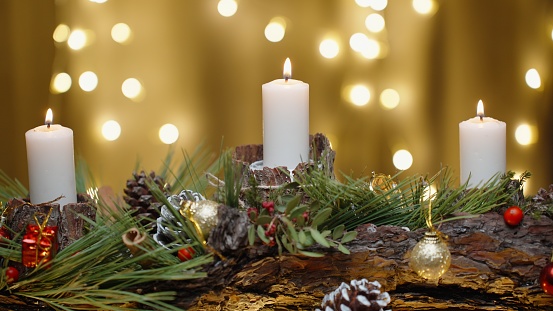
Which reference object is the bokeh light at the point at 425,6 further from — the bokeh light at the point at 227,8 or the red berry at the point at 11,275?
the red berry at the point at 11,275

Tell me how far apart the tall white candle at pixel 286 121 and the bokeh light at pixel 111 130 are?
916 millimetres

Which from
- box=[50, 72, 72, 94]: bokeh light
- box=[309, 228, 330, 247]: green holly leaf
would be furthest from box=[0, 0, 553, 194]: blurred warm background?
box=[309, 228, 330, 247]: green holly leaf

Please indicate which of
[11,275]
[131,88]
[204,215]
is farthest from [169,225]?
[131,88]

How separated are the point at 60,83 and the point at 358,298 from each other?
116 centimetres

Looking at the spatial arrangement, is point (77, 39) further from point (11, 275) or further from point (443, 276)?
point (443, 276)

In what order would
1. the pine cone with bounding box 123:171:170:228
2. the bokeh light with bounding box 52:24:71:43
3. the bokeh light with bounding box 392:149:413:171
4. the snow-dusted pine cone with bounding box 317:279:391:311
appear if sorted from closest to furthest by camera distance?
the snow-dusted pine cone with bounding box 317:279:391:311
the pine cone with bounding box 123:171:170:228
the bokeh light with bounding box 52:24:71:43
the bokeh light with bounding box 392:149:413:171

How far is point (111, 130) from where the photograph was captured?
5.74 ft

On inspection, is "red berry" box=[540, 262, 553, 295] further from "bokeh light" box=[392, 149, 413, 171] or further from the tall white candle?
"bokeh light" box=[392, 149, 413, 171]

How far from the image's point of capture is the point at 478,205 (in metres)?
0.81

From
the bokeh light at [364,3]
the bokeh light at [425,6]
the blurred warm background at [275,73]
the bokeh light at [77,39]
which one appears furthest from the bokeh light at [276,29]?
the bokeh light at [77,39]

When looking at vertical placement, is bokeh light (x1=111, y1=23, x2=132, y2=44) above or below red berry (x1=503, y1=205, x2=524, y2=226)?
above

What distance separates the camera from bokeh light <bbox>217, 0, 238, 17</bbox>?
67.4 inches

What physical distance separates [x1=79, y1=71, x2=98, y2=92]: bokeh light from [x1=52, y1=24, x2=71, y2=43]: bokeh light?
0.08m

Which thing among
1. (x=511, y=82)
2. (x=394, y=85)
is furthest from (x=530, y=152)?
(x=394, y=85)
